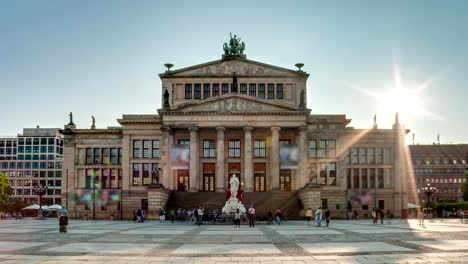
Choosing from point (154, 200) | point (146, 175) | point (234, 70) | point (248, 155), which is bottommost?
point (154, 200)

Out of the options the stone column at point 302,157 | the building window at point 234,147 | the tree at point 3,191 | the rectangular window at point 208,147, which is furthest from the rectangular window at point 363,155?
the tree at point 3,191

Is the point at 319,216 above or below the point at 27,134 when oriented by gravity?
below

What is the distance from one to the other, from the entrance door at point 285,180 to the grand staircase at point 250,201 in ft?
30.6

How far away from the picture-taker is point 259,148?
7669 cm

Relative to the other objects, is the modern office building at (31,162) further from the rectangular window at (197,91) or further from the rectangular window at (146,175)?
the rectangular window at (197,91)

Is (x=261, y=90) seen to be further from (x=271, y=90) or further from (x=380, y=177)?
(x=380, y=177)

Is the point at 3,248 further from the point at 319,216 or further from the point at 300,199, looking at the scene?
the point at 300,199

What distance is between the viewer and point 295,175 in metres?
74.6

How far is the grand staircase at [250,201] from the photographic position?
62.2 m

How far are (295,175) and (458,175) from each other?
8695 centimetres

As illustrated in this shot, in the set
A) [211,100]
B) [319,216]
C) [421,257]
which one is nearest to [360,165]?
[211,100]

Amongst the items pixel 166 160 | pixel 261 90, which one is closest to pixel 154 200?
pixel 166 160

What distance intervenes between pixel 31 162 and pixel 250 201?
104 metres

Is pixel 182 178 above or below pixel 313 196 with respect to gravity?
above
